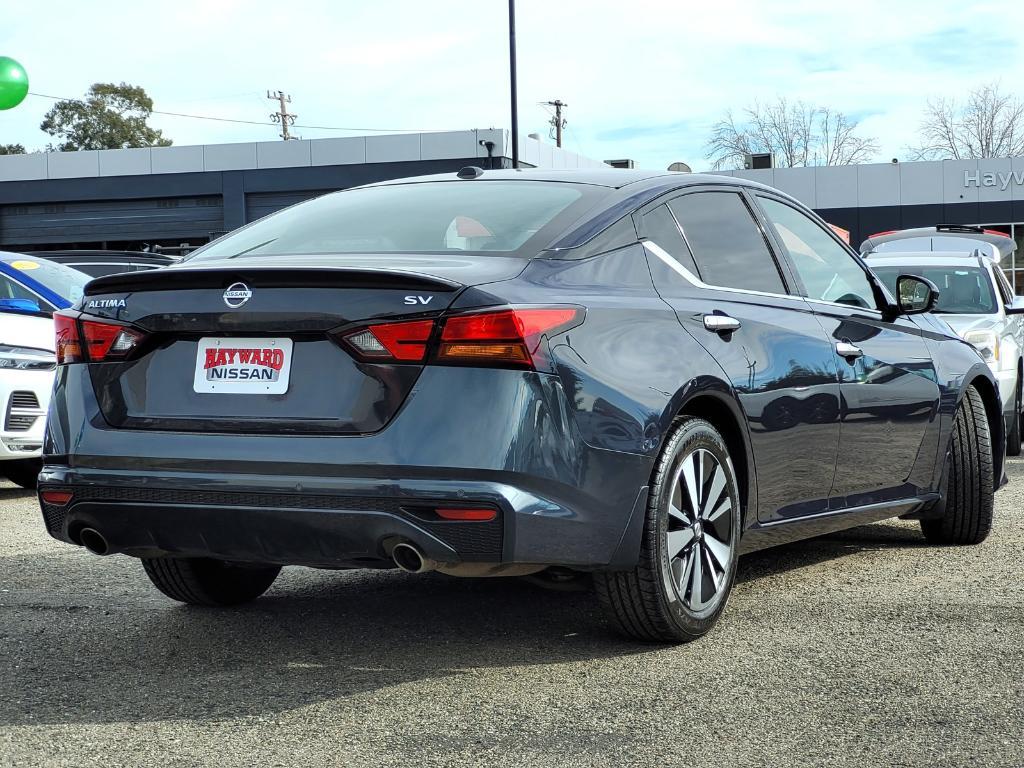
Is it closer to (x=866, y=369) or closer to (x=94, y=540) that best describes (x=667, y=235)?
(x=866, y=369)

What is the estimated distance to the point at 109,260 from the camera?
11555 millimetres

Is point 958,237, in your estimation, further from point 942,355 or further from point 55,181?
point 55,181

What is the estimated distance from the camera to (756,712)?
363 centimetres

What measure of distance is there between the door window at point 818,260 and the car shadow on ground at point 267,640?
3.77ft

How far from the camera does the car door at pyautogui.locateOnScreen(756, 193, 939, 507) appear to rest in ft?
17.4

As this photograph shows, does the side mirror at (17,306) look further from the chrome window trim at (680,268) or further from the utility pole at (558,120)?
the utility pole at (558,120)

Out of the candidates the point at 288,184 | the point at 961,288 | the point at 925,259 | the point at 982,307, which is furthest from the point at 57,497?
the point at 288,184

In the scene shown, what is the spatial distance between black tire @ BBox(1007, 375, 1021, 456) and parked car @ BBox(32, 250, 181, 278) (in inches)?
241

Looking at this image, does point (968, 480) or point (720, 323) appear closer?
point (720, 323)

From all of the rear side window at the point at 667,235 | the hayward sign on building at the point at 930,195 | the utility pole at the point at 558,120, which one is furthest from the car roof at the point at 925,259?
the utility pole at the point at 558,120

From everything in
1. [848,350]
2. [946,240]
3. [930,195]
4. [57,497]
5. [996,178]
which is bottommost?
[57,497]

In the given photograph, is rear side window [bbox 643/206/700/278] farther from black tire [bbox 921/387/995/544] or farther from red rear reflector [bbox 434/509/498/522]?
black tire [bbox 921/387/995/544]

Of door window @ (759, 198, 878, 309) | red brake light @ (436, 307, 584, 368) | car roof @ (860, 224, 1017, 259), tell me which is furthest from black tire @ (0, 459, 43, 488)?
car roof @ (860, 224, 1017, 259)

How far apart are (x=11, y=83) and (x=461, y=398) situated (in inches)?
593
